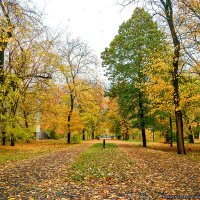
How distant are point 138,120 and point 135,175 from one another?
17.7 meters

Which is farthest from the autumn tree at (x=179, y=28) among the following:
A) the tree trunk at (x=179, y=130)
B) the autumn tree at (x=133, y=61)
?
the autumn tree at (x=133, y=61)

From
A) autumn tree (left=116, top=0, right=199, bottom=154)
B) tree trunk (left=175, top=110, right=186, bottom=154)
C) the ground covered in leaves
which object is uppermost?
autumn tree (left=116, top=0, right=199, bottom=154)

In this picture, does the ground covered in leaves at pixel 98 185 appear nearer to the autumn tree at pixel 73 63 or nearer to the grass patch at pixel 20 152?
the grass patch at pixel 20 152

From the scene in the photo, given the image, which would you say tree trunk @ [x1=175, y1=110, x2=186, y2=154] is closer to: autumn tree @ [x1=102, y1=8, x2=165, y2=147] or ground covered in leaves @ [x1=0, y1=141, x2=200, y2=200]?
autumn tree @ [x1=102, y1=8, x2=165, y2=147]

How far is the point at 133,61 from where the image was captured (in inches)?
1054

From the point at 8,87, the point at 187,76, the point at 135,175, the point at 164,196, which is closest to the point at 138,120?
the point at 187,76

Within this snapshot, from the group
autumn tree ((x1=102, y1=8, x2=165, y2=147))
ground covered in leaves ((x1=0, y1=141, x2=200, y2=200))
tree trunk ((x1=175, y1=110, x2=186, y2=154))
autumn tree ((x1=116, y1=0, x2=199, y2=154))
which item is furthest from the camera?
autumn tree ((x1=102, y1=8, x2=165, y2=147))

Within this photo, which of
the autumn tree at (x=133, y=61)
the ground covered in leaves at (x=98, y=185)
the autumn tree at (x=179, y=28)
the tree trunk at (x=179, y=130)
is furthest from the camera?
the autumn tree at (x=133, y=61)

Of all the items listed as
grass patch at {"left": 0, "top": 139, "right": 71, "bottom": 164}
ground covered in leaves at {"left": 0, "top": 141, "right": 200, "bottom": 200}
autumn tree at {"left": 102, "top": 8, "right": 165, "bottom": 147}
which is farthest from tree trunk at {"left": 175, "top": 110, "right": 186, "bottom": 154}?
grass patch at {"left": 0, "top": 139, "right": 71, "bottom": 164}

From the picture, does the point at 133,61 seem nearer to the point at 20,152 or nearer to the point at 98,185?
the point at 20,152

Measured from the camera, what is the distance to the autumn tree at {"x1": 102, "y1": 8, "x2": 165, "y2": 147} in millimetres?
25955

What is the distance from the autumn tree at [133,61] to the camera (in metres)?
26.0

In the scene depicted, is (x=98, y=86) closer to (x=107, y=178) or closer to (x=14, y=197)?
(x=107, y=178)

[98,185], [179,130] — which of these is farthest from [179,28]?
[98,185]
